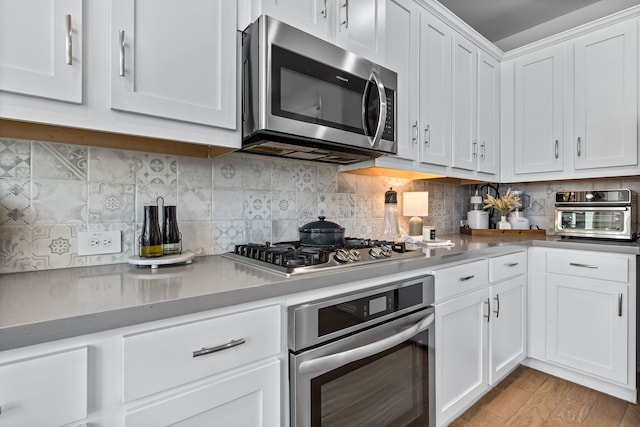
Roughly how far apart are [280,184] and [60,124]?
0.97 m

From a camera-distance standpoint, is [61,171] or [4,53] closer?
[4,53]

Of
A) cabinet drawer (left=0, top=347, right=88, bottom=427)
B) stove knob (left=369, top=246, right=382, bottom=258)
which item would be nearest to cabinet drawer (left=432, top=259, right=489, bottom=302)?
stove knob (left=369, top=246, right=382, bottom=258)

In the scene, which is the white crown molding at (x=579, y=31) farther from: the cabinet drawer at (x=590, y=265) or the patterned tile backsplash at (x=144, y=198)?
the patterned tile backsplash at (x=144, y=198)

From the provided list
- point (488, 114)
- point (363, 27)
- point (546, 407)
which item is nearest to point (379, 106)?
point (363, 27)

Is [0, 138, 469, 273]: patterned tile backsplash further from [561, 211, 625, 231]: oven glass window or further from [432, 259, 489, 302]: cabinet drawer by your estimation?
[561, 211, 625, 231]: oven glass window

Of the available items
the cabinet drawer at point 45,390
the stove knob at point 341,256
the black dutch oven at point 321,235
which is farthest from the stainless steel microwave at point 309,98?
the cabinet drawer at point 45,390

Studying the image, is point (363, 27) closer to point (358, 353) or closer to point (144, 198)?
point (144, 198)

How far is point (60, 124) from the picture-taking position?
35.4 inches

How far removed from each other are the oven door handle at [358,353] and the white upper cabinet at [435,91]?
102 centimetres

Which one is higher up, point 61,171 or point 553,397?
point 61,171

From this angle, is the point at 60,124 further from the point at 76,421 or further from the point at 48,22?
the point at 76,421

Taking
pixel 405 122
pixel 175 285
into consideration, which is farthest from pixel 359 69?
pixel 175 285

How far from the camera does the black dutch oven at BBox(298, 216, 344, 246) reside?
1.55 meters

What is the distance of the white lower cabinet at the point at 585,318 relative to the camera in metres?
1.88
